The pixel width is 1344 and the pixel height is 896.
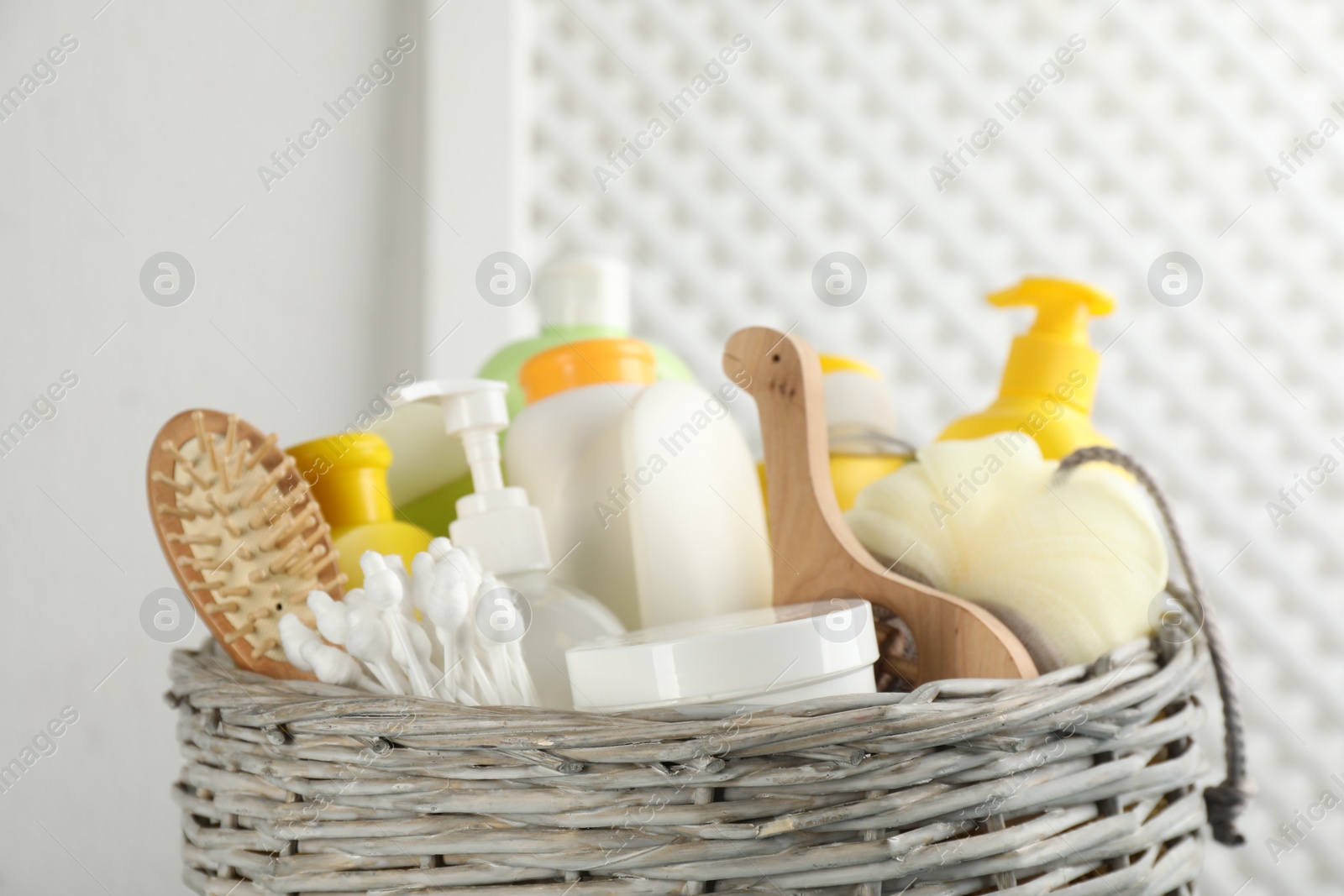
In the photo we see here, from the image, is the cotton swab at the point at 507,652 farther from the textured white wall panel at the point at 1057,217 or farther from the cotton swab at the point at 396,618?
the textured white wall panel at the point at 1057,217

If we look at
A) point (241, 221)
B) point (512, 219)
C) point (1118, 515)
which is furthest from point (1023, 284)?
point (241, 221)

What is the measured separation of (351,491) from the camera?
1.40ft

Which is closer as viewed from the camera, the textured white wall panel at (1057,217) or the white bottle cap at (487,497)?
the white bottle cap at (487,497)

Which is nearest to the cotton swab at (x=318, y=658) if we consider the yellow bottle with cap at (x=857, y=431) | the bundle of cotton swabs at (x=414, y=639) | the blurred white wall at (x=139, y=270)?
the bundle of cotton swabs at (x=414, y=639)

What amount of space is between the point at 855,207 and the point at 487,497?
0.49 metres

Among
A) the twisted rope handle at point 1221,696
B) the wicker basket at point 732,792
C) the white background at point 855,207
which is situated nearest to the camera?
the wicker basket at point 732,792

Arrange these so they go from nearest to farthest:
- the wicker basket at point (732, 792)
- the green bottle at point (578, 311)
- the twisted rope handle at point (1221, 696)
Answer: the wicker basket at point (732, 792)
the twisted rope handle at point (1221, 696)
the green bottle at point (578, 311)

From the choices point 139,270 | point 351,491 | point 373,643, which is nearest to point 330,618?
point 373,643

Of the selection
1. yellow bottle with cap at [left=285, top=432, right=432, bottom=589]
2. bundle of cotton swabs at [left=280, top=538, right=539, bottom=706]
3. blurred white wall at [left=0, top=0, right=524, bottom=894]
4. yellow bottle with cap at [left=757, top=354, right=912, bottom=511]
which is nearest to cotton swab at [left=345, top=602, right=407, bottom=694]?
bundle of cotton swabs at [left=280, top=538, right=539, bottom=706]

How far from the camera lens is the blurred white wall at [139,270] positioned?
63 cm

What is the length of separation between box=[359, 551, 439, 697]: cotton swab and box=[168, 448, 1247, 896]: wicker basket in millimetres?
23

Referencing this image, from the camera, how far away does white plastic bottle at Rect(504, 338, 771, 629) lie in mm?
392

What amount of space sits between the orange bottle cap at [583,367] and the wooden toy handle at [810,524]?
69 millimetres

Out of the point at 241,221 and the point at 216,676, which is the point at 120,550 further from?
the point at 216,676
